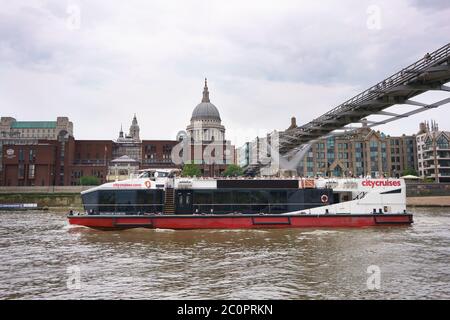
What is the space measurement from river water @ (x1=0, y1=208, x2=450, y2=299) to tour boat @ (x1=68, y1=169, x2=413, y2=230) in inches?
148

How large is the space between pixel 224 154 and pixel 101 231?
96.2m

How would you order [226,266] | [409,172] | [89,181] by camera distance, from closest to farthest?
[226,266] → [409,172] → [89,181]

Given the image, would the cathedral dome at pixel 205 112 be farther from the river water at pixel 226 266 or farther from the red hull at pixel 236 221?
the river water at pixel 226 266

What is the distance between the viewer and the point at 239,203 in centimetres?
3375

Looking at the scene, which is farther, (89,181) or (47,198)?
(89,181)

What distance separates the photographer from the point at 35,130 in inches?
7820

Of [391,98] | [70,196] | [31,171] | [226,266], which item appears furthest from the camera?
[31,171]

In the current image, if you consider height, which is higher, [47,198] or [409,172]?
[409,172]

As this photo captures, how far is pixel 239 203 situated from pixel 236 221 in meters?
1.95

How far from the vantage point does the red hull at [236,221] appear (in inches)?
1244

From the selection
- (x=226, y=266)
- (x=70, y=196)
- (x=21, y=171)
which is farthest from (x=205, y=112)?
(x=226, y=266)

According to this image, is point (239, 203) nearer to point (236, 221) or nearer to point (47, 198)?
point (236, 221)

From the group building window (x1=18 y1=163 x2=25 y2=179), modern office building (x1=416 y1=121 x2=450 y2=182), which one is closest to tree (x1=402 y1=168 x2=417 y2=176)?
modern office building (x1=416 y1=121 x2=450 y2=182)

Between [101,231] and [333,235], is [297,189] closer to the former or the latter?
[333,235]
